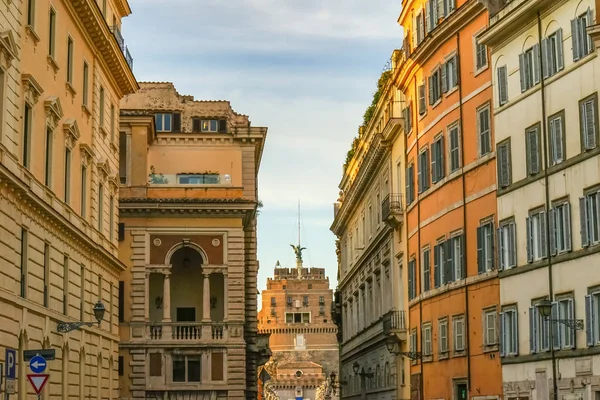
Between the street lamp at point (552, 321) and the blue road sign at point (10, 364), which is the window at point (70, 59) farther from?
the street lamp at point (552, 321)

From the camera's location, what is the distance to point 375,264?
65.5 metres

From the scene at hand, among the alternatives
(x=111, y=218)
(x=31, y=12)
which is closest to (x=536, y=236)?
(x=31, y=12)

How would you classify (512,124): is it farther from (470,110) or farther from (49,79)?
(49,79)

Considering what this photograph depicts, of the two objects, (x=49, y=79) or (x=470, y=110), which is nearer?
(x=49, y=79)

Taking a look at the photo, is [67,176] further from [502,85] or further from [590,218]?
[590,218]

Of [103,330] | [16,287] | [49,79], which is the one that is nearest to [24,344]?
[16,287]

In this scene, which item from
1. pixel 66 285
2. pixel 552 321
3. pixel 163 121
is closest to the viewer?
pixel 552 321

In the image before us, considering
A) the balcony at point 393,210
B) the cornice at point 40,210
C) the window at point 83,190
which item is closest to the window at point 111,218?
the cornice at point 40,210

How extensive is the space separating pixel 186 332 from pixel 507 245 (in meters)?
35.2

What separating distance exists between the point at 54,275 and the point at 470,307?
14256mm

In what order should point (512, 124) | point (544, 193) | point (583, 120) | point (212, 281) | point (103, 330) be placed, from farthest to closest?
point (212, 281) < point (103, 330) < point (512, 124) < point (544, 193) < point (583, 120)

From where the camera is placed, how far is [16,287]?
34594 millimetres

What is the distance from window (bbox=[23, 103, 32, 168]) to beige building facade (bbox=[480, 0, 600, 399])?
14712 mm

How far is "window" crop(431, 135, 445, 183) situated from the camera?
153ft
